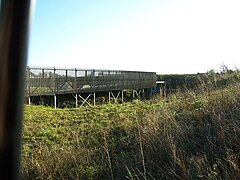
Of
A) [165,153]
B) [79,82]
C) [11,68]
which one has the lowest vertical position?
[165,153]

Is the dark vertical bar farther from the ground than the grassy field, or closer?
farther from the ground

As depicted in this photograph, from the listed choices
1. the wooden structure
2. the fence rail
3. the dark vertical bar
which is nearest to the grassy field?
the dark vertical bar

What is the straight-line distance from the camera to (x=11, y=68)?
3.29ft

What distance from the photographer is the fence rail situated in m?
15.8

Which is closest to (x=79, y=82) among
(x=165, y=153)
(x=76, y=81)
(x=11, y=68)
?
(x=76, y=81)

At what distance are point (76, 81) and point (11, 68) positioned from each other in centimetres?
1755

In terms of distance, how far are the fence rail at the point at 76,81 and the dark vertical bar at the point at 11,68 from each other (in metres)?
11.3

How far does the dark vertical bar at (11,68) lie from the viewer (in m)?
0.99

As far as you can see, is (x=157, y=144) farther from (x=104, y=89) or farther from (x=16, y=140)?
(x=104, y=89)

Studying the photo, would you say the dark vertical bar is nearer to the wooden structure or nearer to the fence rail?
the fence rail

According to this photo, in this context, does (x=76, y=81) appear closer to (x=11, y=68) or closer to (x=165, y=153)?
(x=165, y=153)

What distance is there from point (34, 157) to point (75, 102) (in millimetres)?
13749

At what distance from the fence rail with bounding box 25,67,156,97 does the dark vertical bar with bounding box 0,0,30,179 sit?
11.3m

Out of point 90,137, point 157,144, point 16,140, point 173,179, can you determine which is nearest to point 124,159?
point 157,144
